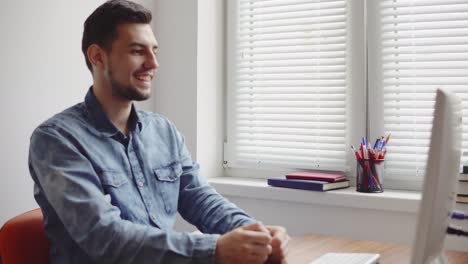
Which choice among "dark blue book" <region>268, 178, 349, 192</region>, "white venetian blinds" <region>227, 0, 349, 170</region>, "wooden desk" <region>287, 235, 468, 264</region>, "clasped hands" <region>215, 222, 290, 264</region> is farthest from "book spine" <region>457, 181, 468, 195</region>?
"clasped hands" <region>215, 222, 290, 264</region>

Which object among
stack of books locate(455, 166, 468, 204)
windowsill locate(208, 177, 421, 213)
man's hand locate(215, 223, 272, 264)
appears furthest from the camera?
windowsill locate(208, 177, 421, 213)

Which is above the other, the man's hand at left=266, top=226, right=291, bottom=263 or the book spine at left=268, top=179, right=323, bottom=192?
the book spine at left=268, top=179, right=323, bottom=192

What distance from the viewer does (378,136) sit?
240cm

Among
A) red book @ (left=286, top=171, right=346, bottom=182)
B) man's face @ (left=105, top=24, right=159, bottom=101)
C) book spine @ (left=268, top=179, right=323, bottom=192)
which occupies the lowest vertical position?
book spine @ (left=268, top=179, right=323, bottom=192)

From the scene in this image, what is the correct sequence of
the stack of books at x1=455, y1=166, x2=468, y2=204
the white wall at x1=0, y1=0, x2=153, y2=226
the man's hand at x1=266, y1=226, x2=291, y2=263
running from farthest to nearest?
the white wall at x1=0, y1=0, x2=153, y2=226 → the stack of books at x1=455, y1=166, x2=468, y2=204 → the man's hand at x1=266, y1=226, x2=291, y2=263

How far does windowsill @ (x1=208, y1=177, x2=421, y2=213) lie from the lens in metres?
2.17

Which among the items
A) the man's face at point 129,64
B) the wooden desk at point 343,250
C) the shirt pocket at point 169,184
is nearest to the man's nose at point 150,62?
the man's face at point 129,64

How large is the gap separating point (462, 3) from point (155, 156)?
4.40 feet

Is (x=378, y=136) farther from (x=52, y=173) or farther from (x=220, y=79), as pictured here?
(x=52, y=173)

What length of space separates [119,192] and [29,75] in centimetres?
78

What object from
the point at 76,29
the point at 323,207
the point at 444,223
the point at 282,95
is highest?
the point at 76,29

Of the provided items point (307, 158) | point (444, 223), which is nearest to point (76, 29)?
point (307, 158)

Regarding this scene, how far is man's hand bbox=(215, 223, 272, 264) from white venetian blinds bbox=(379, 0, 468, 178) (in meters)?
1.15

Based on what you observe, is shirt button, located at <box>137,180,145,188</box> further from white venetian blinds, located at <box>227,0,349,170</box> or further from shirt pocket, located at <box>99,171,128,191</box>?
white venetian blinds, located at <box>227,0,349,170</box>
